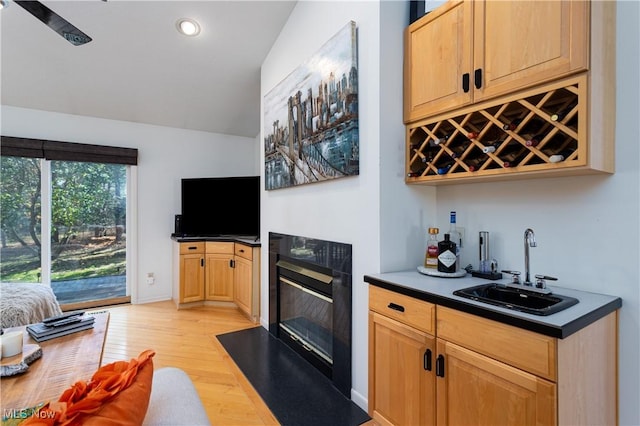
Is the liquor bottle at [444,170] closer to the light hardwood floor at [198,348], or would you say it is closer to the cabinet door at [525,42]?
the cabinet door at [525,42]

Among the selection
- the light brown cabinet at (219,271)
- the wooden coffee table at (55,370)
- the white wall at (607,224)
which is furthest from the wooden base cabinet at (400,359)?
the light brown cabinet at (219,271)

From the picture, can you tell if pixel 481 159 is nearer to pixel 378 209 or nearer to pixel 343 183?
pixel 378 209

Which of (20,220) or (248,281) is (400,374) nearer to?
(248,281)

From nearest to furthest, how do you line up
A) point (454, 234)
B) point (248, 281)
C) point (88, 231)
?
1. point (454, 234)
2. point (248, 281)
3. point (88, 231)

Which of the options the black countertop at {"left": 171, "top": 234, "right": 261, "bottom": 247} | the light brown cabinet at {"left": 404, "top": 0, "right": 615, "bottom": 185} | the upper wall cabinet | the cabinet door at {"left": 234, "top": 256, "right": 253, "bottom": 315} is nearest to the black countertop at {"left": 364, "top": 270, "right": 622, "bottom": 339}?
the light brown cabinet at {"left": 404, "top": 0, "right": 615, "bottom": 185}

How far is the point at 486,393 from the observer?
4.30 feet

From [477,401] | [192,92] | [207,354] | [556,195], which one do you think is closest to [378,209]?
[556,195]

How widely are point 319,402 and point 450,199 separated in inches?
61.7

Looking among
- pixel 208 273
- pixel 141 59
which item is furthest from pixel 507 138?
pixel 208 273

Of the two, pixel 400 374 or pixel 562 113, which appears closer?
pixel 562 113

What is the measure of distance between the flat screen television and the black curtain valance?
2.61 ft

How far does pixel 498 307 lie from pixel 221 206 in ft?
11.9

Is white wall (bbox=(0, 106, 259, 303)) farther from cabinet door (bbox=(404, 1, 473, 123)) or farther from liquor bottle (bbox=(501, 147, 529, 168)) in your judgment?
liquor bottle (bbox=(501, 147, 529, 168))

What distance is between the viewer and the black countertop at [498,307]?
3.69 ft
